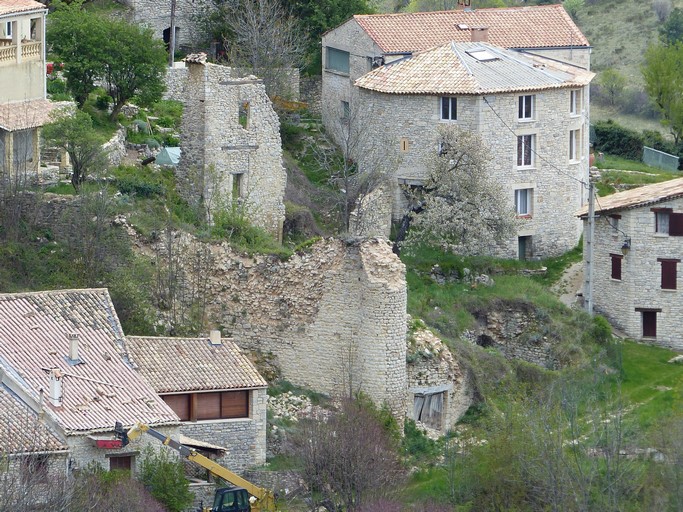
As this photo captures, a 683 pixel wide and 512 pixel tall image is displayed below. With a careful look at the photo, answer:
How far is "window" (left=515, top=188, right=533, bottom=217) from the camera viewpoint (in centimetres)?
7106

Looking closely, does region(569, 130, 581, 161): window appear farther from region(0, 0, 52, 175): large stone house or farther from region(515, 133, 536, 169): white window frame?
region(0, 0, 52, 175): large stone house

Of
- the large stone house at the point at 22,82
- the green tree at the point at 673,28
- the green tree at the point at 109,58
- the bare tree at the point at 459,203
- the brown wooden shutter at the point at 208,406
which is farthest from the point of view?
the green tree at the point at 673,28

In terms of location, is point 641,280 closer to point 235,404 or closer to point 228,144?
point 228,144

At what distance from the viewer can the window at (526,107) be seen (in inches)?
2785

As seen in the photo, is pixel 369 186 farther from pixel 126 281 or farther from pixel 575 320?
pixel 126 281

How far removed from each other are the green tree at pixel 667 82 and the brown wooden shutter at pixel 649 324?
63.1 feet

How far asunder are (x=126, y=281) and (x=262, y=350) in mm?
3670

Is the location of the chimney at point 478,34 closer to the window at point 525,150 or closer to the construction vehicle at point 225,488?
the window at point 525,150

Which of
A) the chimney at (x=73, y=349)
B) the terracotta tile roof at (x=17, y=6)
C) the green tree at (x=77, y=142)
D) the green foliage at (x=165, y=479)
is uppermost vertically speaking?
the terracotta tile roof at (x=17, y=6)

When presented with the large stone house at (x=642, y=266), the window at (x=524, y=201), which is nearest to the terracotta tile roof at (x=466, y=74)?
the window at (x=524, y=201)

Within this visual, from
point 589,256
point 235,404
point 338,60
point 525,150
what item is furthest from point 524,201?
point 235,404

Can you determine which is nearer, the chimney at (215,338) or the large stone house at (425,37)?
the chimney at (215,338)

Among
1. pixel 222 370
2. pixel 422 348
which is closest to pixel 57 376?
pixel 222 370

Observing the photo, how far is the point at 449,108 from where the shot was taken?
70.4m
